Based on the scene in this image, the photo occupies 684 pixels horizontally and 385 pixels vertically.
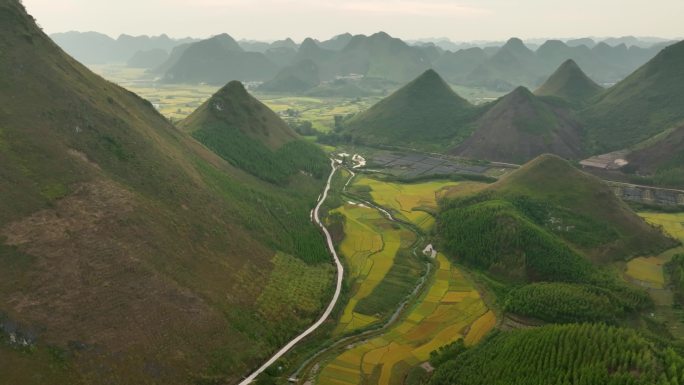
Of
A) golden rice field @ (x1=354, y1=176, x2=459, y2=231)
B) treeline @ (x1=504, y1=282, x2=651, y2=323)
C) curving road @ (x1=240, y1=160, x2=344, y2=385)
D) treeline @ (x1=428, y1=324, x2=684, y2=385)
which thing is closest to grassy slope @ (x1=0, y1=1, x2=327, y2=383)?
curving road @ (x1=240, y1=160, x2=344, y2=385)

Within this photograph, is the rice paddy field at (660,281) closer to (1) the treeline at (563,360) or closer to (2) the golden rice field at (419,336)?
(1) the treeline at (563,360)

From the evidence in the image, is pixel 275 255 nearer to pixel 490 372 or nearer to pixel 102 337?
pixel 102 337

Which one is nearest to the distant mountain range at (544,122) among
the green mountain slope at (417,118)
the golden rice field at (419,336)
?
the green mountain slope at (417,118)

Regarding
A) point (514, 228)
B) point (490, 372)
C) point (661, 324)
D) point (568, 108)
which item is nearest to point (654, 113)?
point (568, 108)

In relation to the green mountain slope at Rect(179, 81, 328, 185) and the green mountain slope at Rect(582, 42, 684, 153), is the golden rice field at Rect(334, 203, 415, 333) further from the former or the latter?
the green mountain slope at Rect(582, 42, 684, 153)

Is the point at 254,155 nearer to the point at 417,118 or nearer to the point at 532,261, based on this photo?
the point at 532,261
